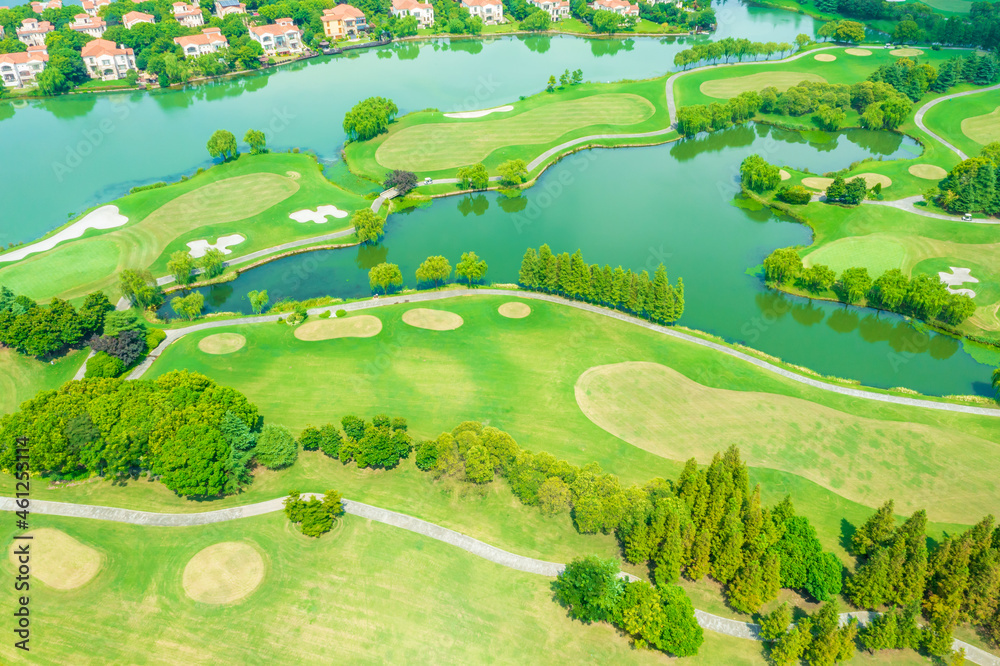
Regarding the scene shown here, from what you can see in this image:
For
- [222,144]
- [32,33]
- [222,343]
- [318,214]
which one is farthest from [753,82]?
[32,33]

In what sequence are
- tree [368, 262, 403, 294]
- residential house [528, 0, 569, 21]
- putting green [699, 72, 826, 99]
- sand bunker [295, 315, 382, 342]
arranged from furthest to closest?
residential house [528, 0, 569, 21]
putting green [699, 72, 826, 99]
tree [368, 262, 403, 294]
sand bunker [295, 315, 382, 342]

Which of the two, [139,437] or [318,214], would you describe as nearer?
[139,437]

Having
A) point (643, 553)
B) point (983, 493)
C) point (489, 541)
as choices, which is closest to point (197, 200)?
point (489, 541)

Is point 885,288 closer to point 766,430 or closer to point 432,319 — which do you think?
point 766,430

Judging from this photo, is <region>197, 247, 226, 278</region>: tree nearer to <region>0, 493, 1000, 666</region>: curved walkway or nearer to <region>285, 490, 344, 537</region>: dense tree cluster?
<region>0, 493, 1000, 666</region>: curved walkway

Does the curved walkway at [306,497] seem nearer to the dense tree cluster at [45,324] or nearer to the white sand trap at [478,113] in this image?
the dense tree cluster at [45,324]

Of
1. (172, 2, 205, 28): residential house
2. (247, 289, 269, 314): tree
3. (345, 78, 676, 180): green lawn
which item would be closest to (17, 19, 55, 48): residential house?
(172, 2, 205, 28): residential house

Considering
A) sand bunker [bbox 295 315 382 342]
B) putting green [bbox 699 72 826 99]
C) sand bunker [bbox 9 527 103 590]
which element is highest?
putting green [bbox 699 72 826 99]
